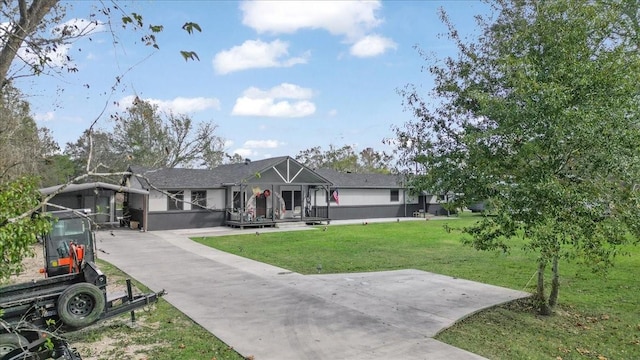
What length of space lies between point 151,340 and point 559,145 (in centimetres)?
669

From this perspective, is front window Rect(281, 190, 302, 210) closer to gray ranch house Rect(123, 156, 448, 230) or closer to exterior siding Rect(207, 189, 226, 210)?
gray ranch house Rect(123, 156, 448, 230)

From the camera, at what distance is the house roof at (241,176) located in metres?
26.1

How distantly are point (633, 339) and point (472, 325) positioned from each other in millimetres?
2399

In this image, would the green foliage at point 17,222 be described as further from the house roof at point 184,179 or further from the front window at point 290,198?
the front window at point 290,198

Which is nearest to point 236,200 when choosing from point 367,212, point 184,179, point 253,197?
point 253,197

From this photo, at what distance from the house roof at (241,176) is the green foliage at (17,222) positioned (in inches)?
884

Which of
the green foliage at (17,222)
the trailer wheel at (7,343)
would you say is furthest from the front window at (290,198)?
the green foliage at (17,222)

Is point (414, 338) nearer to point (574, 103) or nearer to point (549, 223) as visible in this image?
point (549, 223)

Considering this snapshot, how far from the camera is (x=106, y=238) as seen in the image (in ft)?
67.9

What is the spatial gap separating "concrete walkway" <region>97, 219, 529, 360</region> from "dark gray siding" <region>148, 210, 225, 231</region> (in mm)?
10914

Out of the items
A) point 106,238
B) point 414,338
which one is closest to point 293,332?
point 414,338

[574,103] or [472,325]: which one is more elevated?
[574,103]

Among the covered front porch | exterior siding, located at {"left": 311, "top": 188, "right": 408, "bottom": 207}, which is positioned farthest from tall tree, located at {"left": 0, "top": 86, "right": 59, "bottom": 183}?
exterior siding, located at {"left": 311, "top": 188, "right": 408, "bottom": 207}

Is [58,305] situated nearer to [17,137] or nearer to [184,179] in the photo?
[17,137]
